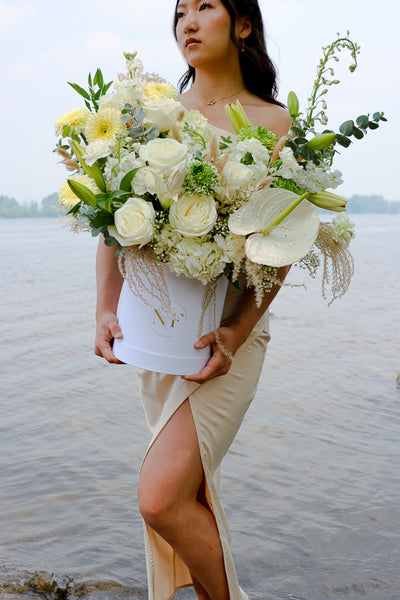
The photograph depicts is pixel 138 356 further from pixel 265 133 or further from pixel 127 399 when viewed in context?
pixel 127 399

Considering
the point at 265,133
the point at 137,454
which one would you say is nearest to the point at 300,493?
the point at 137,454

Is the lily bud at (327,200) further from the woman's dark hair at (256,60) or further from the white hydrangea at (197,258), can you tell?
the woman's dark hair at (256,60)

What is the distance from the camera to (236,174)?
203 cm

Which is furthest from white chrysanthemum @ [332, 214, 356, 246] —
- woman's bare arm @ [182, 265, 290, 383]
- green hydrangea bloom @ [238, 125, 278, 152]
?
green hydrangea bloom @ [238, 125, 278, 152]

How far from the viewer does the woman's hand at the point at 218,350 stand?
227 centimetres

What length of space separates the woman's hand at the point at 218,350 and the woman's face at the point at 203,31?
1070 mm

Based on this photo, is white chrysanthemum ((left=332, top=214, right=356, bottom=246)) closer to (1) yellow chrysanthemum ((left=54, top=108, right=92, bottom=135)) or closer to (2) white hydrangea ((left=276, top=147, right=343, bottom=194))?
(2) white hydrangea ((left=276, top=147, right=343, bottom=194))

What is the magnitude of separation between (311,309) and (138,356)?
27.7 ft

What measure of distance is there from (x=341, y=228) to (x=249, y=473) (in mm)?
2370

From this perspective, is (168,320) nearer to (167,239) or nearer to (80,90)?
(167,239)

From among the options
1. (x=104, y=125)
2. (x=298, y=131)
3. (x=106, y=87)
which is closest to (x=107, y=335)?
(x=104, y=125)

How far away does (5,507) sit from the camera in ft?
12.3

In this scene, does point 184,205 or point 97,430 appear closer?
point 184,205

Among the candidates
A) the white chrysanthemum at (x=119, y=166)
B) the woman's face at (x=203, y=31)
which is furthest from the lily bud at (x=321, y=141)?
the woman's face at (x=203, y=31)
